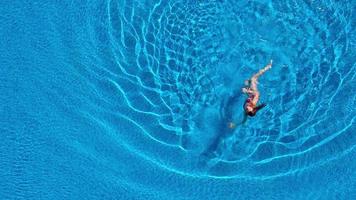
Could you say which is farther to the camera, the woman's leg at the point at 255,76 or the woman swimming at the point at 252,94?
the woman's leg at the point at 255,76

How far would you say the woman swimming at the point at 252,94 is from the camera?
131 inches

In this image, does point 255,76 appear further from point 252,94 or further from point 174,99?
point 174,99

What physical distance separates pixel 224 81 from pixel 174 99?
35cm

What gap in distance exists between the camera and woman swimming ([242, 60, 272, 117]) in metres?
3.32

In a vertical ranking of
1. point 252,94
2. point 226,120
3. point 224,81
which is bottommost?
point 226,120

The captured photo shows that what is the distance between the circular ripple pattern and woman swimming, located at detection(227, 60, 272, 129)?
0.04 meters

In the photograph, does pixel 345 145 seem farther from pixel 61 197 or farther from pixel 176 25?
pixel 61 197

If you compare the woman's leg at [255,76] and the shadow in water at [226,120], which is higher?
the woman's leg at [255,76]

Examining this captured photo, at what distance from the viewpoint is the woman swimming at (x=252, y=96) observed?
3322mm

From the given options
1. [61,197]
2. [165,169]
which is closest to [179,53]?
[165,169]

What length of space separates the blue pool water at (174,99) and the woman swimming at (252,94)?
0.06 metres

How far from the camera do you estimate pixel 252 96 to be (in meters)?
3.40

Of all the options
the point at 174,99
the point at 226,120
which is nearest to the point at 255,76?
the point at 226,120

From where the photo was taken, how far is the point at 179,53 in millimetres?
3516
